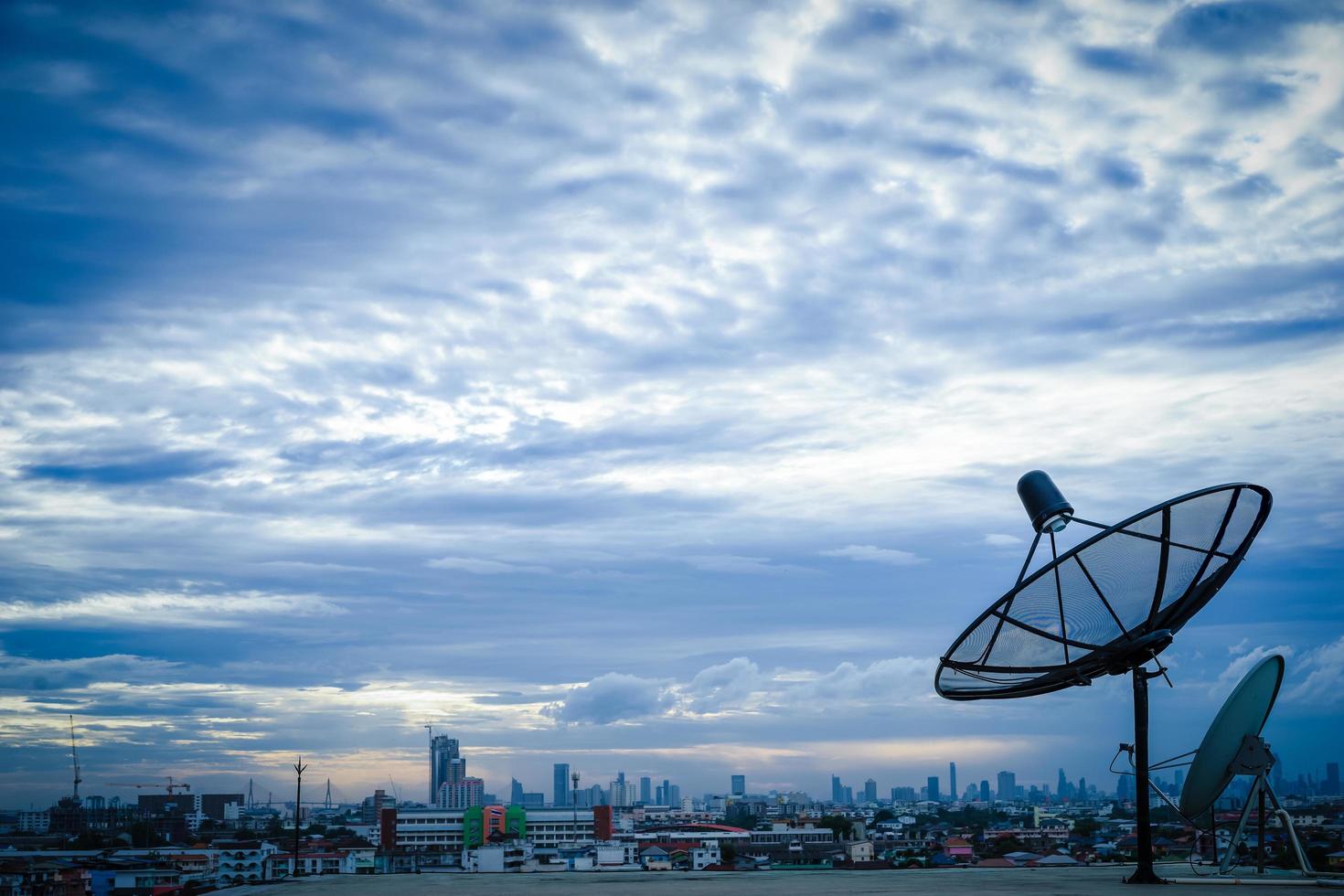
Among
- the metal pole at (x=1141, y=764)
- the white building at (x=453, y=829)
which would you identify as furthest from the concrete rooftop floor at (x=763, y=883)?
the white building at (x=453, y=829)

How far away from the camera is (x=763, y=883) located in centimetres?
2453

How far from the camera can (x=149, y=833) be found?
14412 centimetres

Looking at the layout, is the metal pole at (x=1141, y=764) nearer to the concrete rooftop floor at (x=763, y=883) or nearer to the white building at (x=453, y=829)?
the concrete rooftop floor at (x=763, y=883)

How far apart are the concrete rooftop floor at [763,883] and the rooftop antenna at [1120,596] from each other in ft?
10.1

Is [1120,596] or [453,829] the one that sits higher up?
[1120,596]

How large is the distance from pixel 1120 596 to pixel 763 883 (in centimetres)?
1082

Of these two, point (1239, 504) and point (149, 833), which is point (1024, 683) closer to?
point (1239, 504)

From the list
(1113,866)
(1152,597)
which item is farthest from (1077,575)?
(1113,866)

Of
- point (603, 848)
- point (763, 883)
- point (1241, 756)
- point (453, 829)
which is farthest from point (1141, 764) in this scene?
point (453, 829)

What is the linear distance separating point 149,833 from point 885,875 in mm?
147604

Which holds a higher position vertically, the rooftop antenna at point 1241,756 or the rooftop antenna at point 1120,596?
the rooftop antenna at point 1120,596

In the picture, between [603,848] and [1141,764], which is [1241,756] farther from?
[603,848]

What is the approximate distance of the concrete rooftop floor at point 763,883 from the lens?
20.9 meters

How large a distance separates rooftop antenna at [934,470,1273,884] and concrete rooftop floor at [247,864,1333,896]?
308cm
